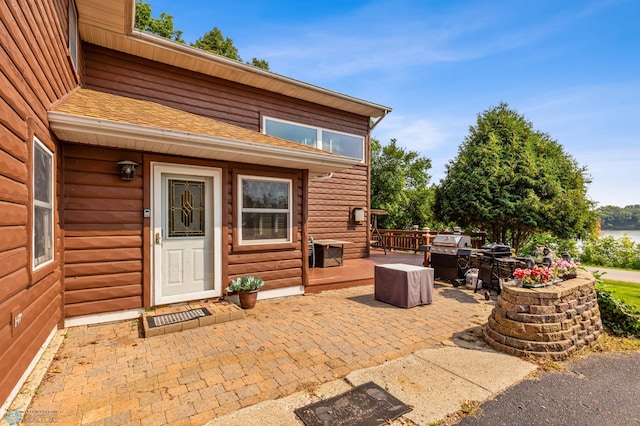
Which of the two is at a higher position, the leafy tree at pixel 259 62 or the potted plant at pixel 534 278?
the leafy tree at pixel 259 62

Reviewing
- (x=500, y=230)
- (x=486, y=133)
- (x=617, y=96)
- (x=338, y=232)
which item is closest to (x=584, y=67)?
(x=617, y=96)

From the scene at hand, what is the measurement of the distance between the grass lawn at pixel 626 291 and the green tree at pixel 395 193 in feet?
47.5

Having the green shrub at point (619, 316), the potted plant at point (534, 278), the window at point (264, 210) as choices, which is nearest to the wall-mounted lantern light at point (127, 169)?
the window at point (264, 210)

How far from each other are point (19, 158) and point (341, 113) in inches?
292

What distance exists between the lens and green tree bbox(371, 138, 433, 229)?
22.0m

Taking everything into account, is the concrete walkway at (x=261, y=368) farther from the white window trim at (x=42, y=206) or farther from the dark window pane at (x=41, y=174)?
the dark window pane at (x=41, y=174)

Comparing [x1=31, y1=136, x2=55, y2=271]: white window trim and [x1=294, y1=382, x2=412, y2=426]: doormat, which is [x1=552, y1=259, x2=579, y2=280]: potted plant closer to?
[x1=294, y1=382, x2=412, y2=426]: doormat

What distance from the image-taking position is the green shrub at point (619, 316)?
12.0 ft

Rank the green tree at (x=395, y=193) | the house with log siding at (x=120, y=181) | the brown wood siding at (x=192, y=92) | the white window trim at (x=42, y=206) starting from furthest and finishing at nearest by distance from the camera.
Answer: the green tree at (x=395, y=193), the brown wood siding at (x=192, y=92), the white window trim at (x=42, y=206), the house with log siding at (x=120, y=181)

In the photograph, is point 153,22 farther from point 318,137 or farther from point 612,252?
point 612,252

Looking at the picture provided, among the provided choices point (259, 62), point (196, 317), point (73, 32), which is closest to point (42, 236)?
point (196, 317)

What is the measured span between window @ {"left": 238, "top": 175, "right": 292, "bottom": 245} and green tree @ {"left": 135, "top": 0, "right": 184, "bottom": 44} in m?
14.6

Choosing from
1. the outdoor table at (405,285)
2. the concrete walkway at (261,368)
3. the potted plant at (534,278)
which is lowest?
the concrete walkway at (261,368)

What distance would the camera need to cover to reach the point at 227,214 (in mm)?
4664
